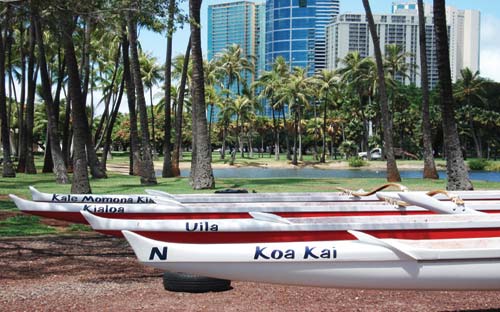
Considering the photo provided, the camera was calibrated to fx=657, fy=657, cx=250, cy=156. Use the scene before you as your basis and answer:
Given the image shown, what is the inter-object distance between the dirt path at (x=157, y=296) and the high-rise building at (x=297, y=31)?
378 ft

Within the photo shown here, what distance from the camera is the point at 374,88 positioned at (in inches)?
2685

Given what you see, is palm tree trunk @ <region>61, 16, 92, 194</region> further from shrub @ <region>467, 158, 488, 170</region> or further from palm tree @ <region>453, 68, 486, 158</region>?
palm tree @ <region>453, 68, 486, 158</region>

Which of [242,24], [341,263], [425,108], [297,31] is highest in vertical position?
[242,24]

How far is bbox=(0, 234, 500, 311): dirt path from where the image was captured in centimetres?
694

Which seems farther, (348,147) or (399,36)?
(399,36)

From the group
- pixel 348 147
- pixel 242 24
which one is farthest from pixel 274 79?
pixel 242 24

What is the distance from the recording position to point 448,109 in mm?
18984

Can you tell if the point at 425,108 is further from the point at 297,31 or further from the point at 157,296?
the point at 297,31

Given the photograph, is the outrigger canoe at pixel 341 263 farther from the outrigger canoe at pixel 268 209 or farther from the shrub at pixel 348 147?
the shrub at pixel 348 147

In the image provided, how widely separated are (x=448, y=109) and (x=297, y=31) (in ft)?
389

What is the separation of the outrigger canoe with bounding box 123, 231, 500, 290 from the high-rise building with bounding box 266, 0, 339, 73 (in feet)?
385

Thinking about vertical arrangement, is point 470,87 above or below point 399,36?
below

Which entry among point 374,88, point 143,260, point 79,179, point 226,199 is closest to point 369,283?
point 143,260

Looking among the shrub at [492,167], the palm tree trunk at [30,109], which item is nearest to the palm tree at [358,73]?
the shrub at [492,167]
